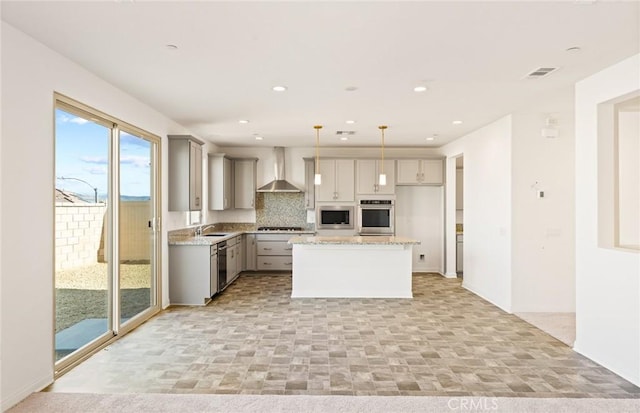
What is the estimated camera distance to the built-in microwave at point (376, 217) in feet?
24.9

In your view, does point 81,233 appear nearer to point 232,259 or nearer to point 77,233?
point 77,233

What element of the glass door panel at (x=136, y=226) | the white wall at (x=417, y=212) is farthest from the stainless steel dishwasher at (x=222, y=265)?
the white wall at (x=417, y=212)

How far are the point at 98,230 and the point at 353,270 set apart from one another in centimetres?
347

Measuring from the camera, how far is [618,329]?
126 inches

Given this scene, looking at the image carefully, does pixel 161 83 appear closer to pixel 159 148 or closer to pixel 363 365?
pixel 159 148

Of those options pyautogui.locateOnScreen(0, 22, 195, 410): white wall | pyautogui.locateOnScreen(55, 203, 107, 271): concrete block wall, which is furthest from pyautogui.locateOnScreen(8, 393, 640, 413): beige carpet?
pyautogui.locateOnScreen(55, 203, 107, 271): concrete block wall

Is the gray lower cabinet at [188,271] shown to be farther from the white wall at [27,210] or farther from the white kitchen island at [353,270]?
the white wall at [27,210]

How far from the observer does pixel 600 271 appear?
3387 mm

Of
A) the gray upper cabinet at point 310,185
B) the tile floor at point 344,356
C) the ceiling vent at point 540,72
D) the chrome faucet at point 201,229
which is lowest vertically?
the tile floor at point 344,356

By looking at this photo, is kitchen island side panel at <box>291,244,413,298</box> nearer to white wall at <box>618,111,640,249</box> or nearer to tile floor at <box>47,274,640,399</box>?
tile floor at <box>47,274,640,399</box>

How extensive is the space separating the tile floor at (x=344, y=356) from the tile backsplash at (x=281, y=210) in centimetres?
297

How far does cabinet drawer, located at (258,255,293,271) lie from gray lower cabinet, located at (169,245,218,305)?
7.34 ft

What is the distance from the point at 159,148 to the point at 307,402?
3.84 m

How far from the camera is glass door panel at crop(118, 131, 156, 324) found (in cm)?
420
